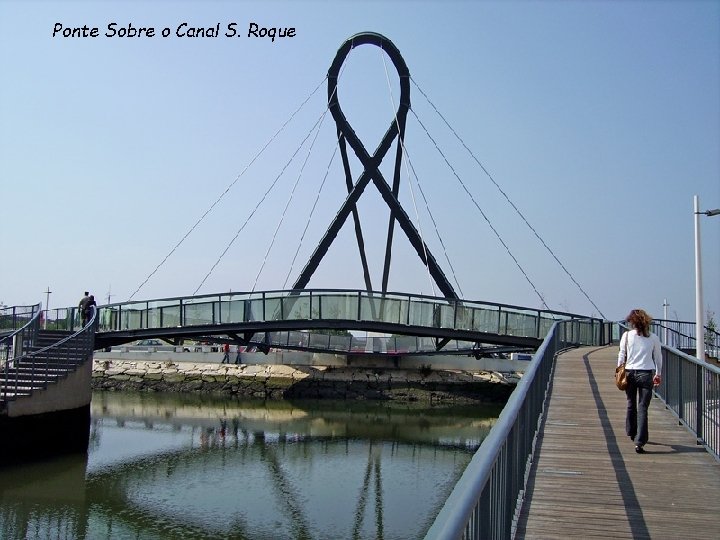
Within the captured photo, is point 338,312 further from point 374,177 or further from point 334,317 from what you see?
point 374,177

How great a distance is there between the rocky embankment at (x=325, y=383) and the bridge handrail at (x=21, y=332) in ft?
53.0

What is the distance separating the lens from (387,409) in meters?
35.1

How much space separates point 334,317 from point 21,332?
1134 centimetres

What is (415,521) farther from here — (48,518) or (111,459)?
(111,459)

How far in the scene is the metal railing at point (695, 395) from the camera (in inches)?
327

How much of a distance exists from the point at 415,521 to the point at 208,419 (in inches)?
694

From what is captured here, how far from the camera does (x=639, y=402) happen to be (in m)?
8.39

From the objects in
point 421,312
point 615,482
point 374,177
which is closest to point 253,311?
point 421,312

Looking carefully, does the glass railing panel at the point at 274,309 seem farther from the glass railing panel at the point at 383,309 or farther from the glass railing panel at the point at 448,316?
the glass railing panel at the point at 448,316

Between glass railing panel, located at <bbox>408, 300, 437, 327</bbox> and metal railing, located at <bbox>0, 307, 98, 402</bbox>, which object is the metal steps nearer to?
metal railing, located at <bbox>0, 307, 98, 402</bbox>

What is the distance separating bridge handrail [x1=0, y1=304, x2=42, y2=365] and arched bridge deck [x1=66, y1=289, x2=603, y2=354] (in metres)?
5.04

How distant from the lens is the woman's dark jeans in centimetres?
852

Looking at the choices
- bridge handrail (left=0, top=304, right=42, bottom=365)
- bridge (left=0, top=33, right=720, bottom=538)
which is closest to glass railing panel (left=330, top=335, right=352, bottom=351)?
bridge (left=0, top=33, right=720, bottom=538)

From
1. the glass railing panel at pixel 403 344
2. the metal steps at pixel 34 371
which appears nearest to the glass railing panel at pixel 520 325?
the glass railing panel at pixel 403 344
